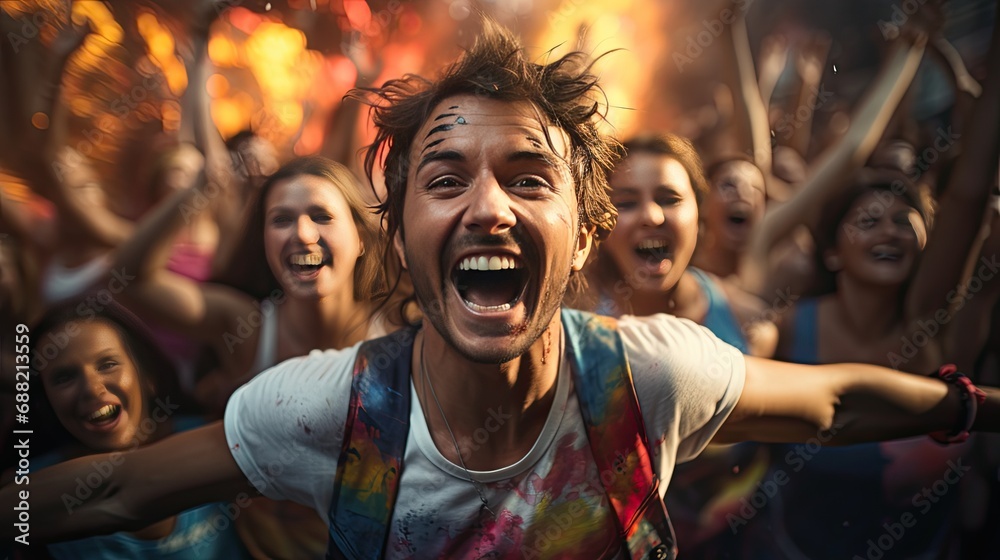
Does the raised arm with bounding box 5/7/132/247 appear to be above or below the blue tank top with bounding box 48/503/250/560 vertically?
above

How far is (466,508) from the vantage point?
229 cm

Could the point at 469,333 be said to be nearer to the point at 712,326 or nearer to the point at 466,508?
the point at 466,508

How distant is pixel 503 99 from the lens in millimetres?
2186

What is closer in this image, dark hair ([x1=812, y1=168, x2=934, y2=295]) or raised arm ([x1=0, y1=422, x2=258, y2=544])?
raised arm ([x1=0, y1=422, x2=258, y2=544])

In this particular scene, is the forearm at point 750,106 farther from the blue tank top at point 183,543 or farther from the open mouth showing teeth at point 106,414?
the open mouth showing teeth at point 106,414

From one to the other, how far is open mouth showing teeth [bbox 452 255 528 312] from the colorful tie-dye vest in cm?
32

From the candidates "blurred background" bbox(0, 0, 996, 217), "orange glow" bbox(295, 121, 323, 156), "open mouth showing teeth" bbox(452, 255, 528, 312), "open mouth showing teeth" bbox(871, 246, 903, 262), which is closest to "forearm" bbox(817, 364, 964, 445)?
"open mouth showing teeth" bbox(871, 246, 903, 262)

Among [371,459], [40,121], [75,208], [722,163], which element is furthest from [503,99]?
[40,121]

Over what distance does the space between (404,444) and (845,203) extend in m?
1.88

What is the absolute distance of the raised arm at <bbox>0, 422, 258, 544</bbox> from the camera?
2369 millimetres

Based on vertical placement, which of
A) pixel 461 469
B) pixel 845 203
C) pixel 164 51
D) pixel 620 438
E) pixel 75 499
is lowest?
pixel 75 499

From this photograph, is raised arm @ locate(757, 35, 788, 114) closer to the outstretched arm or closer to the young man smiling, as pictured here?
the young man smiling

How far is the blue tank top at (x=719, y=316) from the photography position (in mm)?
2553

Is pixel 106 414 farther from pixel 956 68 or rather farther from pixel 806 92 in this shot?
pixel 956 68
